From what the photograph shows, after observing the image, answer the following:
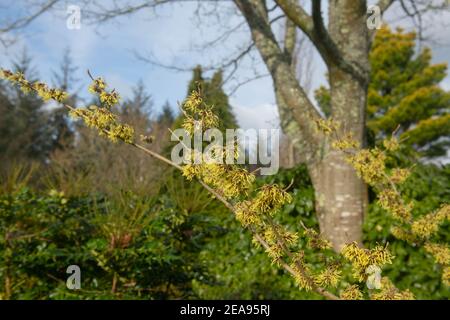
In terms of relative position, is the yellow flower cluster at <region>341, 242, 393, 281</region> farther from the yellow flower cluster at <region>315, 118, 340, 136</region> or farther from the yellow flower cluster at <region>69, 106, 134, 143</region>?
the yellow flower cluster at <region>315, 118, 340, 136</region>

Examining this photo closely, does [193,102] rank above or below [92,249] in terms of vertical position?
above

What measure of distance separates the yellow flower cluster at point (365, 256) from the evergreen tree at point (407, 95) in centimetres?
2045

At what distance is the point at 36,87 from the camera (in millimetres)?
1391

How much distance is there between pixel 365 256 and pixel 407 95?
2241 cm

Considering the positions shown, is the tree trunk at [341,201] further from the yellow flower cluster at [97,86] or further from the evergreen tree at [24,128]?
the evergreen tree at [24,128]

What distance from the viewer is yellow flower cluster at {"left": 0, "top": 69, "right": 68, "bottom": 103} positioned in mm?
1386

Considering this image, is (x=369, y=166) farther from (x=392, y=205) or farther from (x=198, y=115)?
(x=198, y=115)

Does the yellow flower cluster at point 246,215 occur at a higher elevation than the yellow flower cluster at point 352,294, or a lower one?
higher

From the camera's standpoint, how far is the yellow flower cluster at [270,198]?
1.07 m

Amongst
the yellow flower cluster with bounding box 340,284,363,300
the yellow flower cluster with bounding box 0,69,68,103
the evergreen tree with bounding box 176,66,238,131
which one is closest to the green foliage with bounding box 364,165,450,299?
the evergreen tree with bounding box 176,66,238,131

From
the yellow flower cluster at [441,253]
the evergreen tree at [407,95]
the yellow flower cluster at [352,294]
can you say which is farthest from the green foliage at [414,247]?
the evergreen tree at [407,95]

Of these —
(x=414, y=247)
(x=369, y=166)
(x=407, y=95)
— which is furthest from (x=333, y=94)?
(x=407, y=95)
